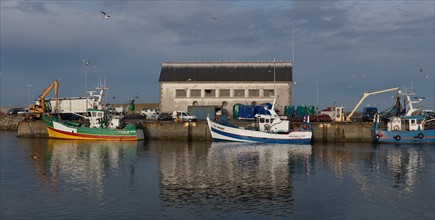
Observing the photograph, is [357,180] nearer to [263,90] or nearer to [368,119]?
[368,119]

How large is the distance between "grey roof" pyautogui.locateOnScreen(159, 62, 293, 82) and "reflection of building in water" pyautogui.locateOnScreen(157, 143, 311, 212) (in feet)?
81.6

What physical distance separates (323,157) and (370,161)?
410 cm

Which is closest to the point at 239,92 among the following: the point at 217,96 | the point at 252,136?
the point at 217,96

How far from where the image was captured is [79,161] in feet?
125

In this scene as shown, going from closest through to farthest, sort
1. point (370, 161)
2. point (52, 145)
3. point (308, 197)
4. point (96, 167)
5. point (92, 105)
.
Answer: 1. point (308, 197)
2. point (96, 167)
3. point (370, 161)
4. point (52, 145)
5. point (92, 105)

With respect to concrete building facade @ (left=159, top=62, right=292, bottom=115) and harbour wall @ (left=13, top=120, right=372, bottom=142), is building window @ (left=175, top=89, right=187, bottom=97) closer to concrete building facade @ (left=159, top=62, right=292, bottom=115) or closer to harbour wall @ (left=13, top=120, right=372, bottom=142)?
concrete building facade @ (left=159, top=62, right=292, bottom=115)

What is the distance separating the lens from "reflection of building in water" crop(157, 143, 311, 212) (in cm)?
2483

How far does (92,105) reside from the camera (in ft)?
189

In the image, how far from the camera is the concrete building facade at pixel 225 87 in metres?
72.6

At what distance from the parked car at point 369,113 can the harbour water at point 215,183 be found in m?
16.0

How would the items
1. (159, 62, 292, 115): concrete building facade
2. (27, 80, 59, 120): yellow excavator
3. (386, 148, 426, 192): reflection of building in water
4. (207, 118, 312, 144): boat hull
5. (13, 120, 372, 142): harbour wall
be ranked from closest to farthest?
1. (386, 148, 426, 192): reflection of building in water
2. (207, 118, 312, 144): boat hull
3. (13, 120, 372, 142): harbour wall
4. (27, 80, 59, 120): yellow excavator
5. (159, 62, 292, 115): concrete building facade

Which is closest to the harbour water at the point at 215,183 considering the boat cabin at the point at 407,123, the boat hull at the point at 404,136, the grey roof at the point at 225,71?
the boat hull at the point at 404,136

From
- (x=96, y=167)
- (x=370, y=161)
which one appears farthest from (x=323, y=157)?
(x=96, y=167)

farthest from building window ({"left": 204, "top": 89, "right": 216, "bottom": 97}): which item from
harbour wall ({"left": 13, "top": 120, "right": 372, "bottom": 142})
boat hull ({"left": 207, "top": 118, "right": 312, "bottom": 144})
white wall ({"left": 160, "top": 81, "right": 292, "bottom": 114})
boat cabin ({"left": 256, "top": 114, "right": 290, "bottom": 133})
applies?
boat cabin ({"left": 256, "top": 114, "right": 290, "bottom": 133})
